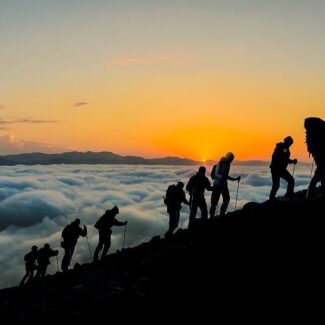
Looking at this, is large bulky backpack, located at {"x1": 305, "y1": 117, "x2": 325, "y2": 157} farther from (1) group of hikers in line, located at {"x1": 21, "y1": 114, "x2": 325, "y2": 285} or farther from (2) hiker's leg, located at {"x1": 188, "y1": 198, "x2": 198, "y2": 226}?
(2) hiker's leg, located at {"x1": 188, "y1": 198, "x2": 198, "y2": 226}

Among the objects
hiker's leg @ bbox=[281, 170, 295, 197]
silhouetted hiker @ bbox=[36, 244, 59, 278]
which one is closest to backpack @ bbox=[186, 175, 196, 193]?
hiker's leg @ bbox=[281, 170, 295, 197]

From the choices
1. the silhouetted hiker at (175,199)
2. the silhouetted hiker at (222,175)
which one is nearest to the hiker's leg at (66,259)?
the silhouetted hiker at (175,199)

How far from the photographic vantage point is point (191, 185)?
59.1 ft

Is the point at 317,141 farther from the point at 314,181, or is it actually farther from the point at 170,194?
the point at 170,194

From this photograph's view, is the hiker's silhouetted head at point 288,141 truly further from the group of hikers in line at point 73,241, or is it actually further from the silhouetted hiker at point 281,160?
the group of hikers in line at point 73,241

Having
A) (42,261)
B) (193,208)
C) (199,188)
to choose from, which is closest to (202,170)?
(199,188)

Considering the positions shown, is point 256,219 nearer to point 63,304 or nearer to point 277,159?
point 277,159

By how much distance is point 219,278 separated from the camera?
33.8 ft

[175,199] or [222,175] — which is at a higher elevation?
[222,175]

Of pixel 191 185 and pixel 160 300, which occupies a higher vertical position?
pixel 191 185

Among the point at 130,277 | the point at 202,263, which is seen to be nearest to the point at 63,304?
the point at 130,277

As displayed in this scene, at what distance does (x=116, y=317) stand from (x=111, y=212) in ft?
Result: 37.9

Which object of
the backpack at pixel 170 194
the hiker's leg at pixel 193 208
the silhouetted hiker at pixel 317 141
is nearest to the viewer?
the silhouetted hiker at pixel 317 141

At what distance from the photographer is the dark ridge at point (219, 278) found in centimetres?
901
